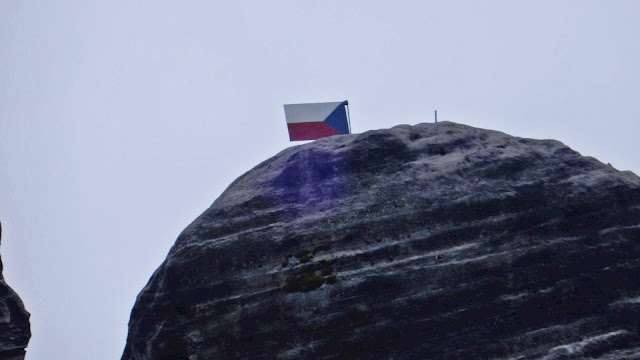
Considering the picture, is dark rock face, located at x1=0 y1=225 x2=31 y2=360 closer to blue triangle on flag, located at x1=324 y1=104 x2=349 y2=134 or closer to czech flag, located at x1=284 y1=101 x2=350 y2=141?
czech flag, located at x1=284 y1=101 x2=350 y2=141

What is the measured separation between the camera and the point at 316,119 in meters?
20.4

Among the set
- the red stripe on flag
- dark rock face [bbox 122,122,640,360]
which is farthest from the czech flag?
dark rock face [bbox 122,122,640,360]

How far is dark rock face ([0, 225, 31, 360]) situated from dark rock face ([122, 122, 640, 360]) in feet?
14.0

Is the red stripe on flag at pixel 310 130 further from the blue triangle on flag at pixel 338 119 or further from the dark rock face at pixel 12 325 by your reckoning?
the dark rock face at pixel 12 325

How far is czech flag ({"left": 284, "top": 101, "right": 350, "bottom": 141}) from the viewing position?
20.3 metres

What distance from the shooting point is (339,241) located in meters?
16.1

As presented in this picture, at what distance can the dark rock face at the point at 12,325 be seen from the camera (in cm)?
1916

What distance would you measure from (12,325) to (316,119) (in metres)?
10.9

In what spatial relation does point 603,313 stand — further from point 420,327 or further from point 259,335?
point 259,335

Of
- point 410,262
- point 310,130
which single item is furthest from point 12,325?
point 410,262

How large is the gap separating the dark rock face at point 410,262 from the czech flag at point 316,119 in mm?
2618

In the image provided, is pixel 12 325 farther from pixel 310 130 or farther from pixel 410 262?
pixel 410 262

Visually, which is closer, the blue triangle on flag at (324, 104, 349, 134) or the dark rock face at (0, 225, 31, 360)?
the dark rock face at (0, 225, 31, 360)

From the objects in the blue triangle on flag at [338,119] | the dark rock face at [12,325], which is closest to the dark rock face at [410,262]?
the blue triangle on flag at [338,119]
